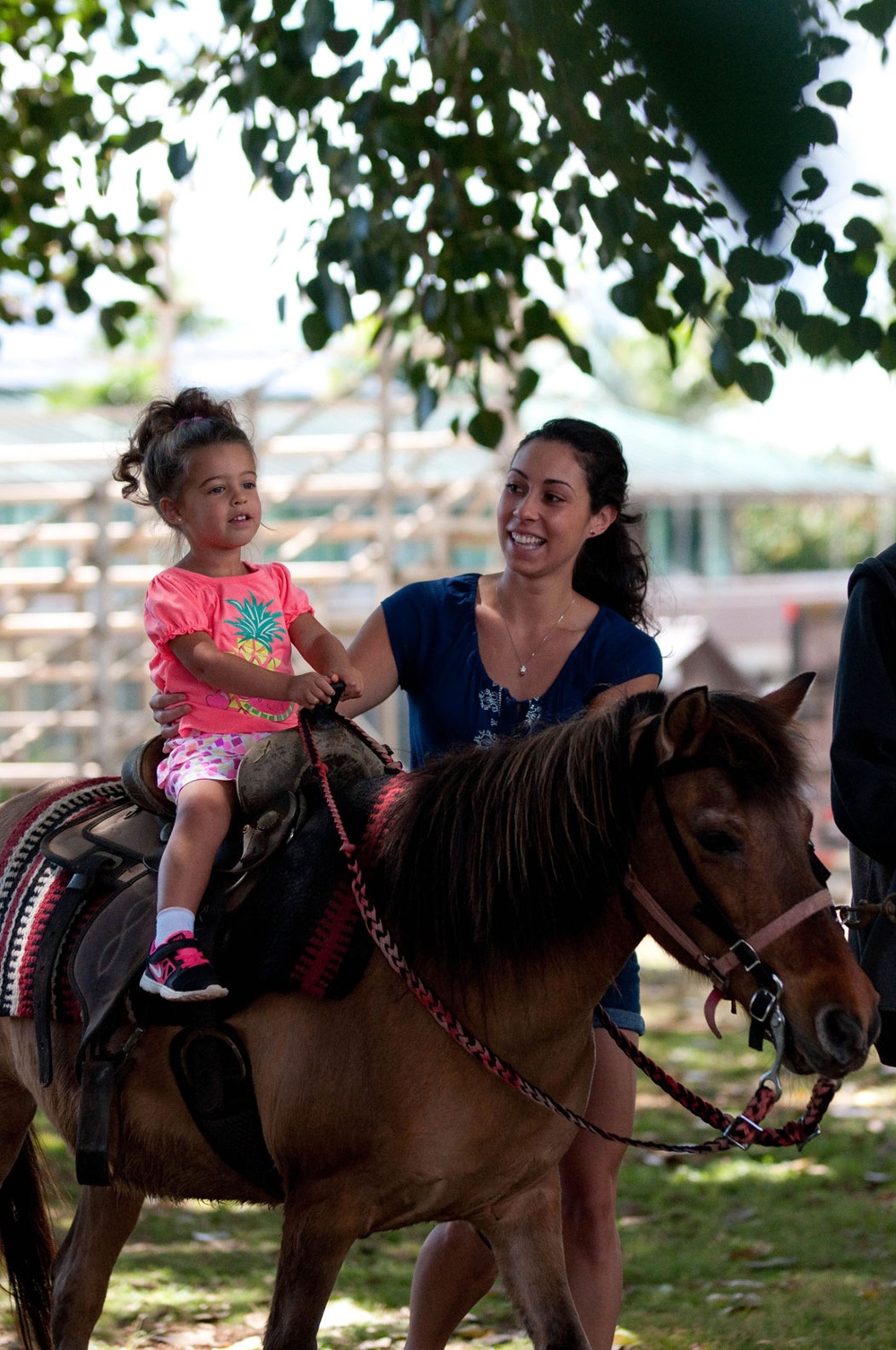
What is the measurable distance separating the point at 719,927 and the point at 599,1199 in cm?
104

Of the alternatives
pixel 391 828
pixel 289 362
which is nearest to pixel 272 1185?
pixel 391 828

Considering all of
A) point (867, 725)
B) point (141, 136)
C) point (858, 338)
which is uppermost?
point (141, 136)

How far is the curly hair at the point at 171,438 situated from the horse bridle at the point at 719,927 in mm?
1058

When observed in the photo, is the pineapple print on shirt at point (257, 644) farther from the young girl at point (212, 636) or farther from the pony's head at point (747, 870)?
the pony's head at point (747, 870)

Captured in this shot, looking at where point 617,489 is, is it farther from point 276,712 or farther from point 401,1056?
point 401,1056

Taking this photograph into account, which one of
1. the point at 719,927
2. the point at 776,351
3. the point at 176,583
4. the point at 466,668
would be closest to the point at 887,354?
the point at 776,351

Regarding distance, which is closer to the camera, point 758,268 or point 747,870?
point 758,268

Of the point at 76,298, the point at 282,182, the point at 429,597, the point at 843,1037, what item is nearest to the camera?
the point at 843,1037

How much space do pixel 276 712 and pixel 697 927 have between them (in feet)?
3.25

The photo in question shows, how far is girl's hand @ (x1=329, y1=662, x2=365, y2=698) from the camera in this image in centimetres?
268

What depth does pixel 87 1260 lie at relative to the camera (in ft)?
10.3

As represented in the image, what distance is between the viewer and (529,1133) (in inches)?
97.7

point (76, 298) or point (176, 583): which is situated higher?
point (76, 298)

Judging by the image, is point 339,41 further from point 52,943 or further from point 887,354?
point 52,943
